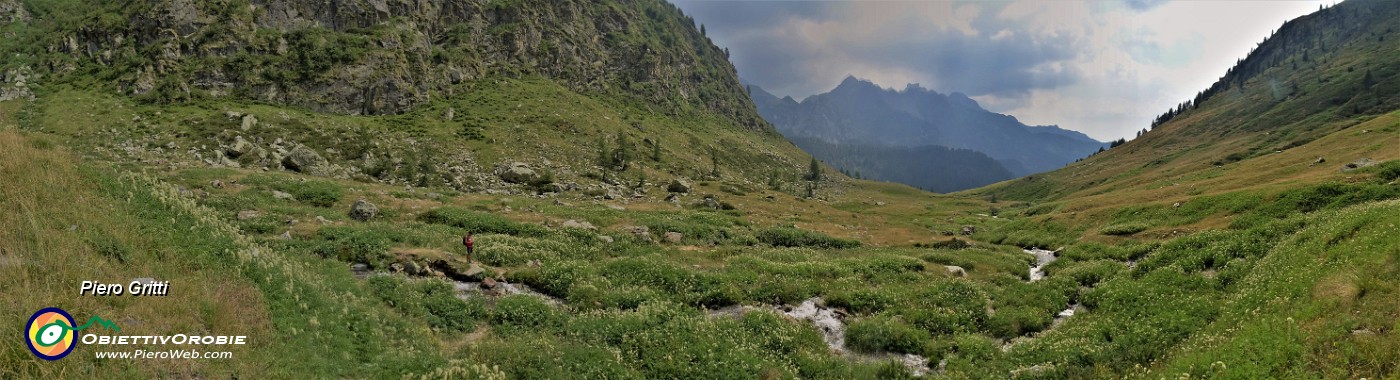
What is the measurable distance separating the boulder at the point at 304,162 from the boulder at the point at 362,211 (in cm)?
3321

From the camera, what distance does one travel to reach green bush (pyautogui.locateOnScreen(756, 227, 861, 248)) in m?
40.0

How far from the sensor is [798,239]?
4075 centimetres

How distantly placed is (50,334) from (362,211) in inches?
1027

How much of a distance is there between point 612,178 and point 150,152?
2212 inches

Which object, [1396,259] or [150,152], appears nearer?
[1396,259]

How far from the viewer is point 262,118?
7706 centimetres

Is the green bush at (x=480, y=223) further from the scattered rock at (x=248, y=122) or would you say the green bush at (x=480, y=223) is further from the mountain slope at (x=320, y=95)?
the scattered rock at (x=248, y=122)

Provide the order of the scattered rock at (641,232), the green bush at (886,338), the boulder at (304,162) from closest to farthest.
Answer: the green bush at (886,338), the scattered rock at (641,232), the boulder at (304,162)

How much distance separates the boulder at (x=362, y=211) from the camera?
3042 centimetres

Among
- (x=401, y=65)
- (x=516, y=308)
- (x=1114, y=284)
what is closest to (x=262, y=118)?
(x=401, y=65)

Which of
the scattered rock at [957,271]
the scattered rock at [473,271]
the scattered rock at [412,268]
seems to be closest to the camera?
the scattered rock at [412,268]

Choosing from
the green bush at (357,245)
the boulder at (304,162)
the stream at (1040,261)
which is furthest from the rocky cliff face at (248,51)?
the stream at (1040,261)

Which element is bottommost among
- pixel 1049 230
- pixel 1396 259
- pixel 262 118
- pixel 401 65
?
pixel 1049 230

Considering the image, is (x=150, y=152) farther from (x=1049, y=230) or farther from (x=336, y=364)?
(x=1049, y=230)
